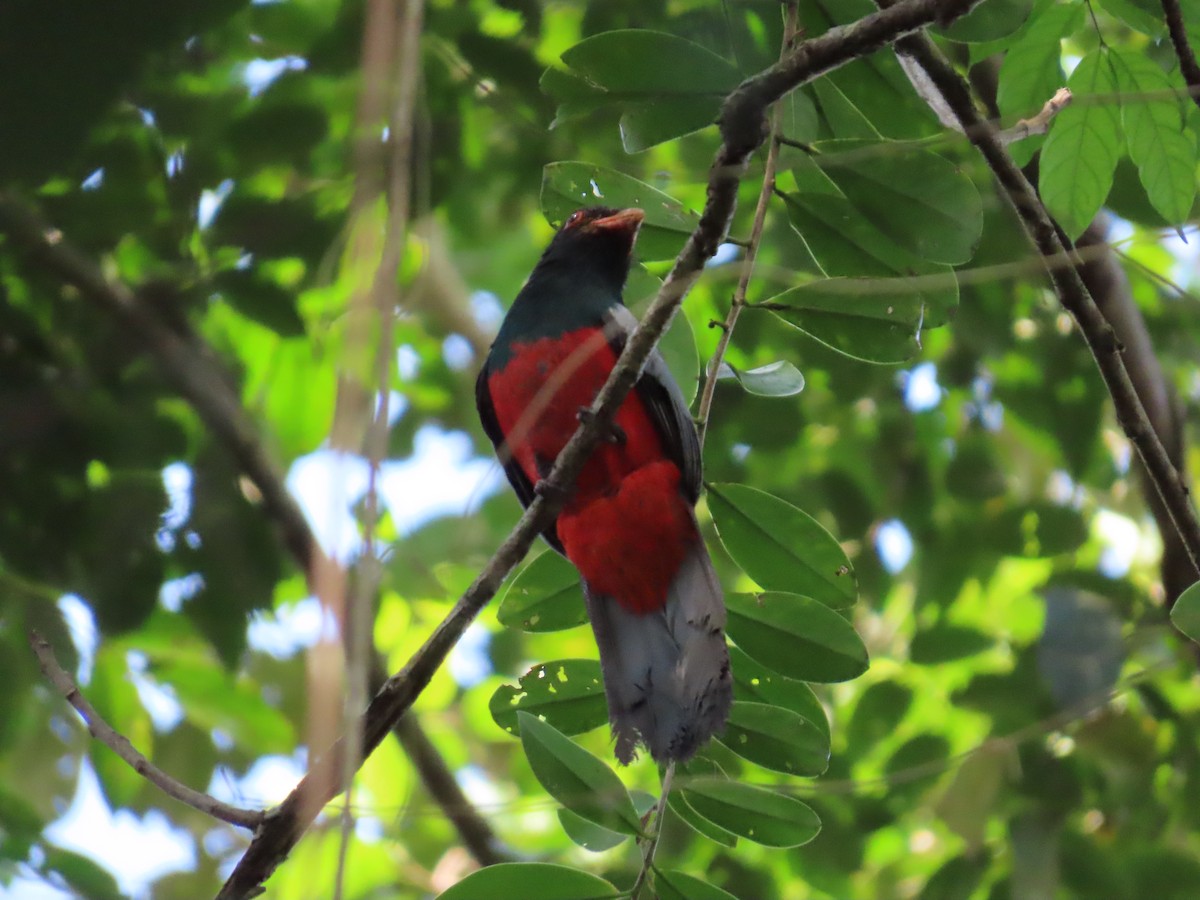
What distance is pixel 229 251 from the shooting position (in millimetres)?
2750

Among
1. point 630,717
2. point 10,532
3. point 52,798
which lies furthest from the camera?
point 52,798

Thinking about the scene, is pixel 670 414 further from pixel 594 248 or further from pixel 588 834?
pixel 588 834

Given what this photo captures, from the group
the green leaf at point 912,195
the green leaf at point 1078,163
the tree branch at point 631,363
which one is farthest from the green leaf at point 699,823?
the green leaf at point 1078,163

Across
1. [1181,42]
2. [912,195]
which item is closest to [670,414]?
[912,195]

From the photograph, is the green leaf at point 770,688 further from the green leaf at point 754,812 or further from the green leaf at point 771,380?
the green leaf at point 771,380

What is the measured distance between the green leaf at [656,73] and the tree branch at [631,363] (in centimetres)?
28

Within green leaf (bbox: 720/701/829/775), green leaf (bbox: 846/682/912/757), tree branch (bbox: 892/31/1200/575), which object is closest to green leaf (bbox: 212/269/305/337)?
green leaf (bbox: 720/701/829/775)

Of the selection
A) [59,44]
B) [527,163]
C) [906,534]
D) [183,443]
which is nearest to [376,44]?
[59,44]

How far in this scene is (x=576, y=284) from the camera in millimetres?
3957

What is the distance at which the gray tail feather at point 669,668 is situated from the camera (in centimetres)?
252

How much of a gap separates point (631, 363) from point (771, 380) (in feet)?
1.44

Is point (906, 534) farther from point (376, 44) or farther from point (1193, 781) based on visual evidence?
point (376, 44)

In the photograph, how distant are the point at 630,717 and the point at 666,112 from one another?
4.30 feet

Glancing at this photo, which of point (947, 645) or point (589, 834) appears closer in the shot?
point (589, 834)
